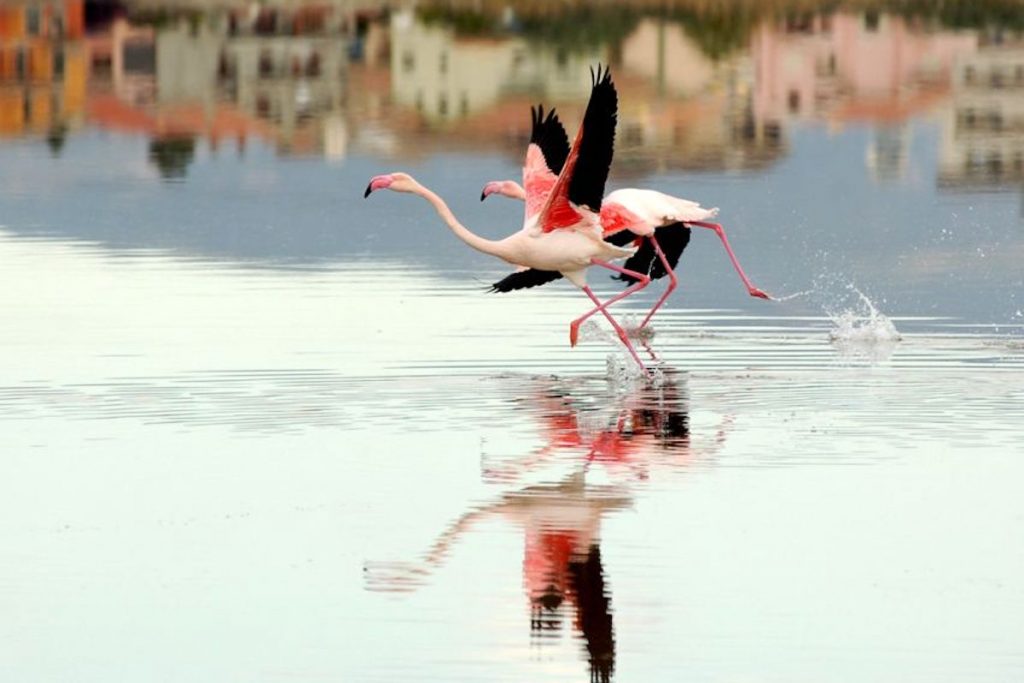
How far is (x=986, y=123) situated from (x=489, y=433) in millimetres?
24495

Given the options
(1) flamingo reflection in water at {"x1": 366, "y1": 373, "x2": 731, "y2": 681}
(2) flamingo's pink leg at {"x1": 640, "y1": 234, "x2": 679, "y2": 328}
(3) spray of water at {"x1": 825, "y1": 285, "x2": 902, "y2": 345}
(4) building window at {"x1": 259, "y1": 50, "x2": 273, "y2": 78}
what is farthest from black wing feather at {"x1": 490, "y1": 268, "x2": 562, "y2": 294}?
(4) building window at {"x1": 259, "y1": 50, "x2": 273, "y2": 78}

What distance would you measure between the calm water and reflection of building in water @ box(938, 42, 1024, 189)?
0.18 m

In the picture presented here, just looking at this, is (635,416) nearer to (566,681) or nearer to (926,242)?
(566,681)

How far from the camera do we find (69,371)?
15.0m

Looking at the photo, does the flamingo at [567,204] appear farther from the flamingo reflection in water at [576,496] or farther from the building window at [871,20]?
the building window at [871,20]

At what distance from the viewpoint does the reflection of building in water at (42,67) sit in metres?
40.1

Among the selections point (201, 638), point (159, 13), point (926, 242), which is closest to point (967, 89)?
point (926, 242)

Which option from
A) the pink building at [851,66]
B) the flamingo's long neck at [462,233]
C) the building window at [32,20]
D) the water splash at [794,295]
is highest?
the flamingo's long neck at [462,233]

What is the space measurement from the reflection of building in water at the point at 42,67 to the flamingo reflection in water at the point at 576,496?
21741 mm

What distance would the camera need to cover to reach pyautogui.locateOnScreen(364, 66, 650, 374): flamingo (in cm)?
1489

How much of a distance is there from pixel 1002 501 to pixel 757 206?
14614 mm

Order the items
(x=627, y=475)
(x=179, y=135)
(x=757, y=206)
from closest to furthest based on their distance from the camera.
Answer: (x=627, y=475), (x=757, y=206), (x=179, y=135)

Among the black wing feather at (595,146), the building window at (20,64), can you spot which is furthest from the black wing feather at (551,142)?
the building window at (20,64)

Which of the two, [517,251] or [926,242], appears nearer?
[517,251]
